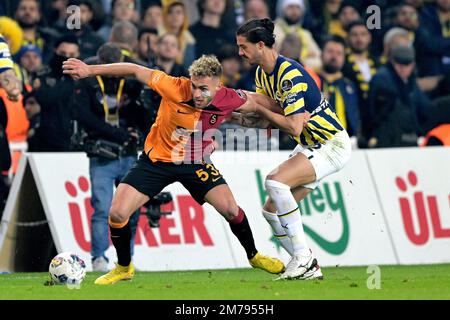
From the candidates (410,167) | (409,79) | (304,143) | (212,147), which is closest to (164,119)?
(212,147)

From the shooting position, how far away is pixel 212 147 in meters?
14.4

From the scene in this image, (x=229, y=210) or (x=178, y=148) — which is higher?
(x=178, y=148)

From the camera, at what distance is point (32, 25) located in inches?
794

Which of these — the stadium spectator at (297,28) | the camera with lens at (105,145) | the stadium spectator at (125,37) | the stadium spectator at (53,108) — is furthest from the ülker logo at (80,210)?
the stadium spectator at (297,28)

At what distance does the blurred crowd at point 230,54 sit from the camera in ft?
60.0

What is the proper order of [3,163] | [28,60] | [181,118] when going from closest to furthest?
[181,118], [3,163], [28,60]

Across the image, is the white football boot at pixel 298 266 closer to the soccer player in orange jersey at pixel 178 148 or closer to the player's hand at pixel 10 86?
the soccer player in orange jersey at pixel 178 148

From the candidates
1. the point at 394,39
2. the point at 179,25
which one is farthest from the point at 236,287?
the point at 394,39

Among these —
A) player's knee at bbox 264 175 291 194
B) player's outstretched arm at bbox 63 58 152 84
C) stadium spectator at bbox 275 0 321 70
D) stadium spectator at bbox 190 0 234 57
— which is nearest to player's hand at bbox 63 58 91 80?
player's outstretched arm at bbox 63 58 152 84

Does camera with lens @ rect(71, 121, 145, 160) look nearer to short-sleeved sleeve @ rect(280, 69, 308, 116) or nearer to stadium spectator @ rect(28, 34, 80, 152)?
stadium spectator @ rect(28, 34, 80, 152)

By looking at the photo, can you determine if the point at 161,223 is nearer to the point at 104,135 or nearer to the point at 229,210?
the point at 104,135

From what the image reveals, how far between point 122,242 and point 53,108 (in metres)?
5.22

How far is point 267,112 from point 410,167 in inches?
215
